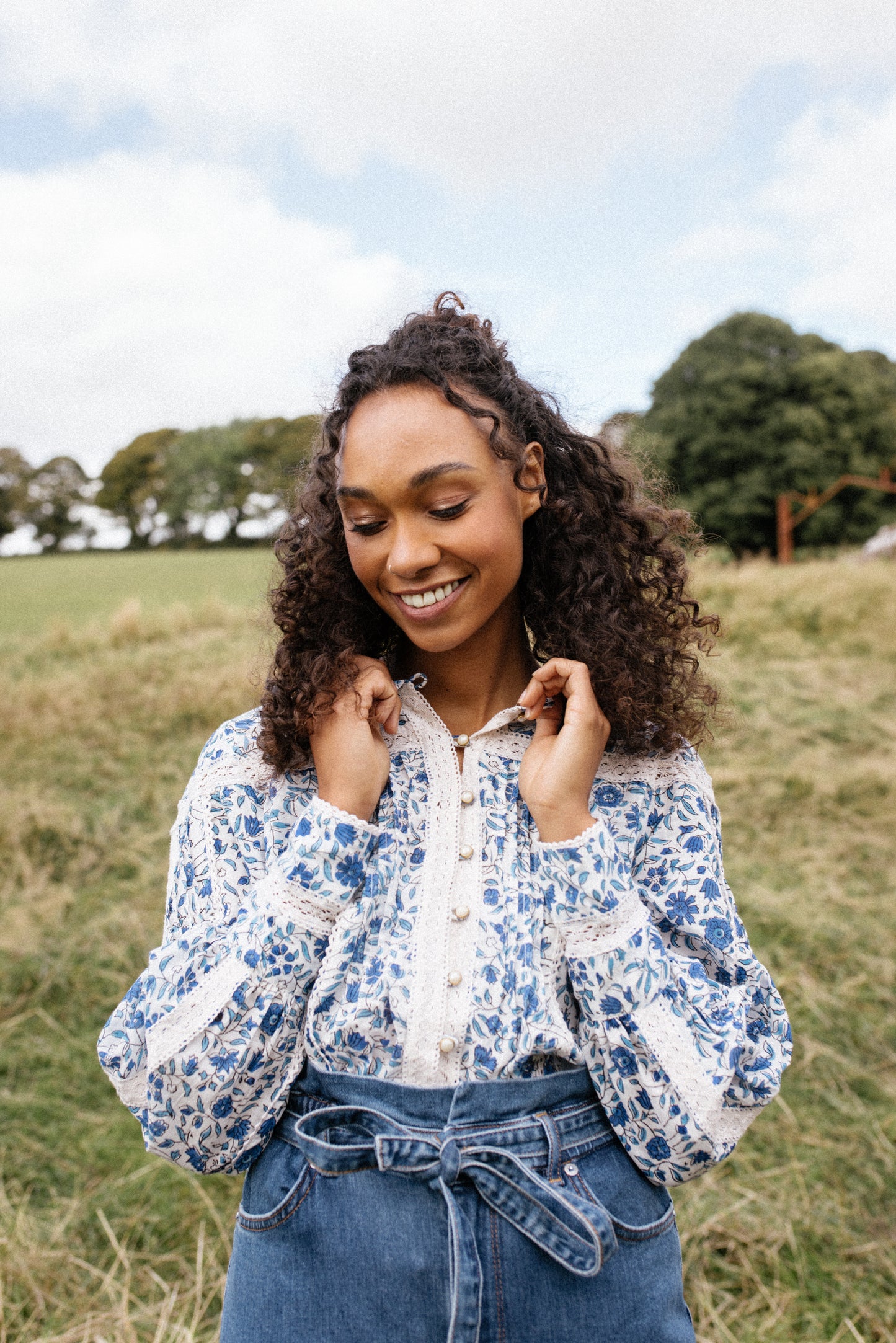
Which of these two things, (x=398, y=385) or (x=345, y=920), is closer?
(x=345, y=920)

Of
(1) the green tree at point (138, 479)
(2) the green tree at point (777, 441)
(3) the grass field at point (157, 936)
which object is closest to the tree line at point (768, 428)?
(2) the green tree at point (777, 441)

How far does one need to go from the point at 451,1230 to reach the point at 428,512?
115 centimetres

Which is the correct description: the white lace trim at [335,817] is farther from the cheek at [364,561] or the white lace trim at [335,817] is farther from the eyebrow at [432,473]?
the eyebrow at [432,473]

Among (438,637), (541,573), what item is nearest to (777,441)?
(541,573)

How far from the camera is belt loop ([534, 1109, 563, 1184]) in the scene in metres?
1.56

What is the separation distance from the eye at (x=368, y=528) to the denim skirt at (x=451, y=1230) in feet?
3.06

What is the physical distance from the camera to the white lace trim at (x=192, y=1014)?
1.56 m

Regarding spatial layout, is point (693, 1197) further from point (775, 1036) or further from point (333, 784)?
point (333, 784)

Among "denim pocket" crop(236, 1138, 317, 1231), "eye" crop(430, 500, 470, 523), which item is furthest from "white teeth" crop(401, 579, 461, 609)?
"denim pocket" crop(236, 1138, 317, 1231)

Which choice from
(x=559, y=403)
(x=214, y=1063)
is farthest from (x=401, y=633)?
(x=214, y=1063)

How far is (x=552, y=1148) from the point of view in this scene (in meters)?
1.57

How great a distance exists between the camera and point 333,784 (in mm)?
1687

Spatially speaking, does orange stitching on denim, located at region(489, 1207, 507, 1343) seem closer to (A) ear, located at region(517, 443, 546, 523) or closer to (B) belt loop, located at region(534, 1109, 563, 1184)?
(B) belt loop, located at region(534, 1109, 563, 1184)

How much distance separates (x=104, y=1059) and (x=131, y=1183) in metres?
2.08
